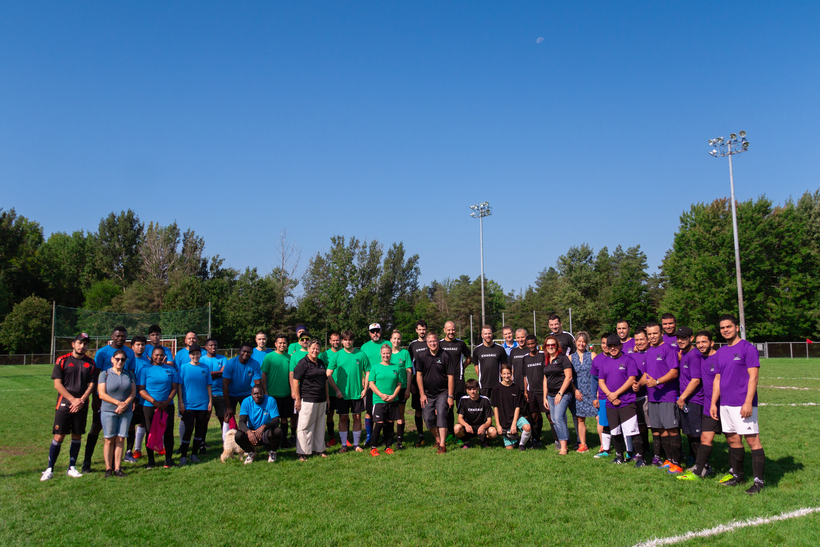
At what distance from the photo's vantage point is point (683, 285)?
156ft

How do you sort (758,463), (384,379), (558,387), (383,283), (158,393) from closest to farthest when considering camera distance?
(758,463), (158,393), (558,387), (384,379), (383,283)

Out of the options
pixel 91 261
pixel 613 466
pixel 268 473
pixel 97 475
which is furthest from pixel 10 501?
pixel 91 261

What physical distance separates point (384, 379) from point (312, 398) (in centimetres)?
116

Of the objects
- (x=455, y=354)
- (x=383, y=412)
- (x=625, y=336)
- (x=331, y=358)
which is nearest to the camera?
(x=625, y=336)

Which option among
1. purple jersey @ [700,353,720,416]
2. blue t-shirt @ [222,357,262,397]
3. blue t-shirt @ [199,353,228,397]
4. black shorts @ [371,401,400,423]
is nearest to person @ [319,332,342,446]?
black shorts @ [371,401,400,423]

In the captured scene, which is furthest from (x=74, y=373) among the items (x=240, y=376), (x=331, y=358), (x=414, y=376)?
(x=414, y=376)

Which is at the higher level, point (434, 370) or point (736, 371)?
point (736, 371)

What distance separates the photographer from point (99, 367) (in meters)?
7.61

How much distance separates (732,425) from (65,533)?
6.88 m

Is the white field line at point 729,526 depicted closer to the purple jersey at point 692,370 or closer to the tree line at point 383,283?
the purple jersey at point 692,370

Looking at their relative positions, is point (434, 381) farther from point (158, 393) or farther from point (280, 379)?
point (158, 393)

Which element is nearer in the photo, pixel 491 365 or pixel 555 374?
pixel 555 374

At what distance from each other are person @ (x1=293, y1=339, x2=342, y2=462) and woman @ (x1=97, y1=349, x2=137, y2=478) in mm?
2276

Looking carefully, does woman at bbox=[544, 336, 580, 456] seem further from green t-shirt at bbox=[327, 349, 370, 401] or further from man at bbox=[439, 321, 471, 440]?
green t-shirt at bbox=[327, 349, 370, 401]
